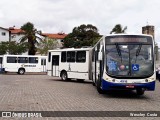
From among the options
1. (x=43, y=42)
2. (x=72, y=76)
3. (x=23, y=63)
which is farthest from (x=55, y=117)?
(x=43, y=42)

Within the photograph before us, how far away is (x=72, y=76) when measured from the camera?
2945cm

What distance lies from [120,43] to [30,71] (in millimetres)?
30200

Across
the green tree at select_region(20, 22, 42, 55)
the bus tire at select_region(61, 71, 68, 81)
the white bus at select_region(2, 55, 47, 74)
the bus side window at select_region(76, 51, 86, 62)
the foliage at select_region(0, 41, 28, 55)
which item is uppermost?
the green tree at select_region(20, 22, 42, 55)

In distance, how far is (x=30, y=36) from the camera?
245 ft

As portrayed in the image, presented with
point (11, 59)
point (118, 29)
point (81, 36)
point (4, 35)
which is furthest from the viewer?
point (4, 35)

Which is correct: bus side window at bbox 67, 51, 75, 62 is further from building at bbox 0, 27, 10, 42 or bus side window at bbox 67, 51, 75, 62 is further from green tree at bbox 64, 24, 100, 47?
building at bbox 0, 27, 10, 42

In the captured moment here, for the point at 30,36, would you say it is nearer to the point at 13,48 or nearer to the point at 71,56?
the point at 13,48

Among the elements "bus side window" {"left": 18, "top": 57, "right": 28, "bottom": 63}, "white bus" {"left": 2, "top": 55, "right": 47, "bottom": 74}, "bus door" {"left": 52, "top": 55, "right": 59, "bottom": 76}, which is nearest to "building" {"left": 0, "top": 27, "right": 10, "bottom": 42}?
"white bus" {"left": 2, "top": 55, "right": 47, "bottom": 74}

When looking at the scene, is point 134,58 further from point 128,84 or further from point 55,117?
point 55,117

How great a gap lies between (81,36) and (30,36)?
519 inches

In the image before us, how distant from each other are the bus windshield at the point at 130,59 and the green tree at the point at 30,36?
5913 cm

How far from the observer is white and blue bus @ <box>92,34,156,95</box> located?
16203mm

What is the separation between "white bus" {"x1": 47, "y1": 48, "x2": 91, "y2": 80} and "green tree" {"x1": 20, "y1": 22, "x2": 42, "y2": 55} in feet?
142

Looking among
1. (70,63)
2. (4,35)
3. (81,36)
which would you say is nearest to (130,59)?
(70,63)
